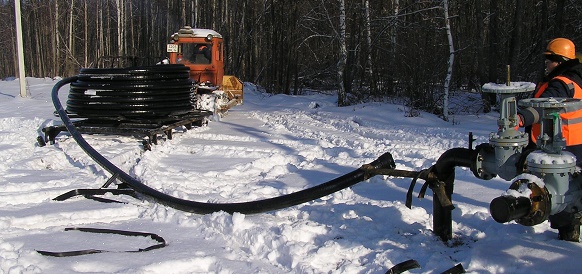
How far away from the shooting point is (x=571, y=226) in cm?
392

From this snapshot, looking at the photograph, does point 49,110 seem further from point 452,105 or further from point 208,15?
point 208,15

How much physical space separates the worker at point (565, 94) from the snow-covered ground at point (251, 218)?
0.60ft

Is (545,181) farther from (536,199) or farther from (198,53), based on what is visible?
(198,53)

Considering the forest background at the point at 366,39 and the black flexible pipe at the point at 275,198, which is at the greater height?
the forest background at the point at 366,39

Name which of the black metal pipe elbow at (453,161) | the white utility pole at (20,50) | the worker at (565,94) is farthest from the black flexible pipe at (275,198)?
the white utility pole at (20,50)

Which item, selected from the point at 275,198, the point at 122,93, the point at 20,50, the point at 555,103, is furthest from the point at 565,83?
the point at 20,50

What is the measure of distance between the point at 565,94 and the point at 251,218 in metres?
2.74

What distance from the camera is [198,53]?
15.3 metres

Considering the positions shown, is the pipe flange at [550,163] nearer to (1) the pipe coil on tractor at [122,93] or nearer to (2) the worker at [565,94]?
(2) the worker at [565,94]

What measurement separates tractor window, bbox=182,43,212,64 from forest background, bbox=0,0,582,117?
4.43 meters

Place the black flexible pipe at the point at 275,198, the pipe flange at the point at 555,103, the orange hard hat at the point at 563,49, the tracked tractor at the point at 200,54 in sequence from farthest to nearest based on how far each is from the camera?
1. the tracked tractor at the point at 200,54
2. the black flexible pipe at the point at 275,198
3. the orange hard hat at the point at 563,49
4. the pipe flange at the point at 555,103

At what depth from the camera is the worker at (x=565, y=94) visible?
12.1ft

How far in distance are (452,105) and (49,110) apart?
11.8m

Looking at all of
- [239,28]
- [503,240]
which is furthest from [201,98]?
[239,28]
